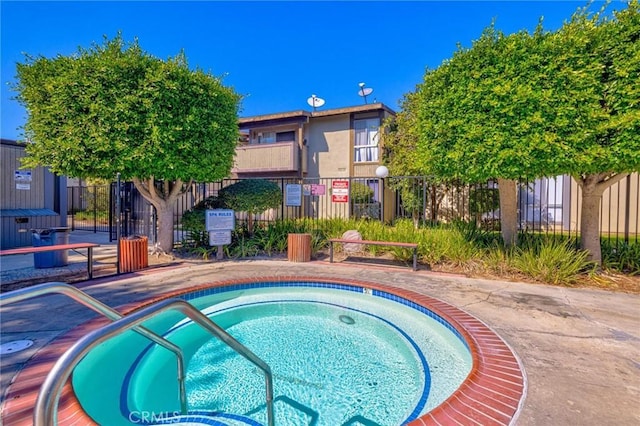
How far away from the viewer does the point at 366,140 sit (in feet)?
54.3

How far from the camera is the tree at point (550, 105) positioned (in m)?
5.13

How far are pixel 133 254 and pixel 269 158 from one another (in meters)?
11.9

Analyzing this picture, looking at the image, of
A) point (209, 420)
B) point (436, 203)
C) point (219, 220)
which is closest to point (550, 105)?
point (209, 420)

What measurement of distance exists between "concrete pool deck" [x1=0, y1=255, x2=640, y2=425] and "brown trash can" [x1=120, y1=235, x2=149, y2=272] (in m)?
0.32

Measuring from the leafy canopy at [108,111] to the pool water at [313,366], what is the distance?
12.4 feet

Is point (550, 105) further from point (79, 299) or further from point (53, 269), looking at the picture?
point (53, 269)

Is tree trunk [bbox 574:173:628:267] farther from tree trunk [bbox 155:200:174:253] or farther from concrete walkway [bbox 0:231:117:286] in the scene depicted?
concrete walkway [bbox 0:231:117:286]

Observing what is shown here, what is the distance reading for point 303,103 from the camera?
20547 mm

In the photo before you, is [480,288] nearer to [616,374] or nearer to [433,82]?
[616,374]

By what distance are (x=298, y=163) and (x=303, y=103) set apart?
228 inches

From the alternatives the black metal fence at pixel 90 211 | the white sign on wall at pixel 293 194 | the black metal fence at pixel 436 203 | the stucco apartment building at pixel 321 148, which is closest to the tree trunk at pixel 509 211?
the black metal fence at pixel 436 203

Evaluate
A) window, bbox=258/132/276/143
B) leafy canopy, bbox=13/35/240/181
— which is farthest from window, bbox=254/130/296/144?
leafy canopy, bbox=13/35/240/181

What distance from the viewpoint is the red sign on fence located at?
38.7 ft

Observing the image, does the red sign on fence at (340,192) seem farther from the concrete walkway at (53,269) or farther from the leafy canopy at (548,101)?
the concrete walkway at (53,269)
